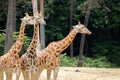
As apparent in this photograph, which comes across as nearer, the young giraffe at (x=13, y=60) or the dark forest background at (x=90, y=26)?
the young giraffe at (x=13, y=60)

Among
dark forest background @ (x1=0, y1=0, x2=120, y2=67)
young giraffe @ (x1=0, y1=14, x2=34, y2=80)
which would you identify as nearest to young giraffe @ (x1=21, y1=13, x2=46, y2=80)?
young giraffe @ (x1=0, y1=14, x2=34, y2=80)

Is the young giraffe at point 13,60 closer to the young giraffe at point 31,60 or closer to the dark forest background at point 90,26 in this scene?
the young giraffe at point 31,60

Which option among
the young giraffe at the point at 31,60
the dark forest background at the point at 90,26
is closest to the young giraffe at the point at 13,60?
the young giraffe at the point at 31,60

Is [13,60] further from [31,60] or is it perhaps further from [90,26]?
[90,26]

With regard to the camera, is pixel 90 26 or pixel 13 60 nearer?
pixel 13 60

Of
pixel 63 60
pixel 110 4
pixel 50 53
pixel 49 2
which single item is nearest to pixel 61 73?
pixel 50 53

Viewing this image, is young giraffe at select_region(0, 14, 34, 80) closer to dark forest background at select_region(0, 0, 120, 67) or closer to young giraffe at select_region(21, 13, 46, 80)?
young giraffe at select_region(21, 13, 46, 80)

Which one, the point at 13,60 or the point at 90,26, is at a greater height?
the point at 13,60

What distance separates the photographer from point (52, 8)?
72.1 ft

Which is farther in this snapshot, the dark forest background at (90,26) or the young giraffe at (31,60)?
the dark forest background at (90,26)

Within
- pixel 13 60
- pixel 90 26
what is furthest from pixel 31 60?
pixel 90 26

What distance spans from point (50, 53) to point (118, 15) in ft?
48.2

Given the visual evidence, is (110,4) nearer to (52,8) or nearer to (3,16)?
(52,8)

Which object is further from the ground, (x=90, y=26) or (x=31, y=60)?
(x=31, y=60)
